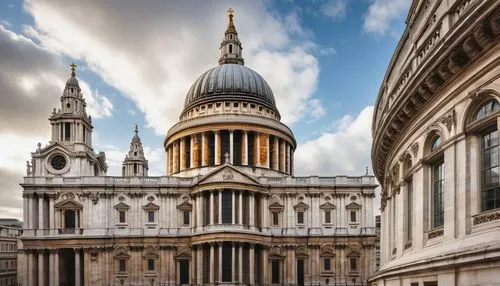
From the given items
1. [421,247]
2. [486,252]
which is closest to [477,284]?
[486,252]

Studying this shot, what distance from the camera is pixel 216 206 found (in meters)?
56.2

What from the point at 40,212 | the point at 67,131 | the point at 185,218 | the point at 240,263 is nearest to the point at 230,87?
the point at 185,218

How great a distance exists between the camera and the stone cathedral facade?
184 ft

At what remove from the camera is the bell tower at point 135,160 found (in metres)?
89.2

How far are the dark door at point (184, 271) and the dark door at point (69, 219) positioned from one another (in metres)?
14.7

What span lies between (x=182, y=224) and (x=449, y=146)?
48.0m

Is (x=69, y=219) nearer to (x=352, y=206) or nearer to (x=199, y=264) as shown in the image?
(x=199, y=264)

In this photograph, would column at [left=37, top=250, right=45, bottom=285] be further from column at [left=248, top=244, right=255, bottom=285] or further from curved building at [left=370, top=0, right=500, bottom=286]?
curved building at [left=370, top=0, right=500, bottom=286]

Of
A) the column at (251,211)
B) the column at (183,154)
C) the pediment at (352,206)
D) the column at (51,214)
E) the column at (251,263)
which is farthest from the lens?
the column at (183,154)

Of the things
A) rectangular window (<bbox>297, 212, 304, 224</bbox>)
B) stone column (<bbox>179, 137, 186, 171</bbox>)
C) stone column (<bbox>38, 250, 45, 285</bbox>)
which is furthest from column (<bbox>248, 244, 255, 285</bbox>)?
stone column (<bbox>38, 250, 45, 285</bbox>)

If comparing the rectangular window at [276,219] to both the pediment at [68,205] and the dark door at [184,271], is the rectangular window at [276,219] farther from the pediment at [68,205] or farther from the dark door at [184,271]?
the pediment at [68,205]

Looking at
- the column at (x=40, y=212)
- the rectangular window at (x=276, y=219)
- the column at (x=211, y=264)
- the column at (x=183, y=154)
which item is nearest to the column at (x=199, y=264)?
the column at (x=211, y=264)

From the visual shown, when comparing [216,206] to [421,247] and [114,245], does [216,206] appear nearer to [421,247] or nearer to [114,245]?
[114,245]

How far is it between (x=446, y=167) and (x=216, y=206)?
43.7m
